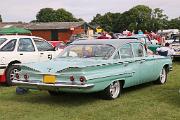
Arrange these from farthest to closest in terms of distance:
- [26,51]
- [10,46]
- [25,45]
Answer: [25,45] < [26,51] < [10,46]

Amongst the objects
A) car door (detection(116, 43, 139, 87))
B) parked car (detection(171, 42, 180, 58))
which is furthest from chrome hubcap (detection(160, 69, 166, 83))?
parked car (detection(171, 42, 180, 58))

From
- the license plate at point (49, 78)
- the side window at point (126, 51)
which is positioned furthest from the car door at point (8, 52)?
the side window at point (126, 51)

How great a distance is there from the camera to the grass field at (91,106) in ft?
25.9

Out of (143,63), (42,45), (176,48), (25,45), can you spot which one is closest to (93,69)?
(143,63)

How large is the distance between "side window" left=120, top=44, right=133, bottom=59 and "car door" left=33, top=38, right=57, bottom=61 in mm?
3425

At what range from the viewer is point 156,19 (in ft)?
338

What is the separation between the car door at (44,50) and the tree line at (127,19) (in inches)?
3327

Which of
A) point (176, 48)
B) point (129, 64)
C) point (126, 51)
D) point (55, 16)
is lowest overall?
point (176, 48)

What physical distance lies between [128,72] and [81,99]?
4.14ft

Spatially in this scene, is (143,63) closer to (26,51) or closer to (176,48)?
(26,51)

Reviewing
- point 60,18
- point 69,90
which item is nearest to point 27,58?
point 69,90

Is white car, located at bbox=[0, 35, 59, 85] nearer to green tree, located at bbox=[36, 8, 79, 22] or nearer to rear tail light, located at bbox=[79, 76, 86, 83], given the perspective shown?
rear tail light, located at bbox=[79, 76, 86, 83]

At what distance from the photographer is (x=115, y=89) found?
9.69m

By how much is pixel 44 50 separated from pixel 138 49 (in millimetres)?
3494
